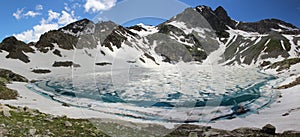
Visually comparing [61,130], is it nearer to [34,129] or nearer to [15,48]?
[34,129]

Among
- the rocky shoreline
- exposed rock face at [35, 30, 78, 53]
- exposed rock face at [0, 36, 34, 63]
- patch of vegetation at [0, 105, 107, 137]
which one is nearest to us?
patch of vegetation at [0, 105, 107, 137]

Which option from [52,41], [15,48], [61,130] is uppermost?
[52,41]

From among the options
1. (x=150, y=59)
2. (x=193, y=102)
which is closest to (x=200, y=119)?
(x=193, y=102)

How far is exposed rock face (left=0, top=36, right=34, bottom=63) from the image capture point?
396 ft

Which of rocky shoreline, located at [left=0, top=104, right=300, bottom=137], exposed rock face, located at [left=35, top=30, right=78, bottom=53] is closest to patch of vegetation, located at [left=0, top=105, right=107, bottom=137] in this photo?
rocky shoreline, located at [left=0, top=104, right=300, bottom=137]

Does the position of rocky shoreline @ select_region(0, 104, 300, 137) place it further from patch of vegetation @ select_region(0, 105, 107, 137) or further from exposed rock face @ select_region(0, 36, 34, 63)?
exposed rock face @ select_region(0, 36, 34, 63)

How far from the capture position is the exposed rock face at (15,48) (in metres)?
121

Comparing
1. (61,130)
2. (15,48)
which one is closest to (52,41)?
(15,48)

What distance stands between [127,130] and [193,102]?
16.5 m

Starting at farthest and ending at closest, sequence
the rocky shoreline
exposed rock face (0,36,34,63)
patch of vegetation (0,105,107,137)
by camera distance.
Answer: exposed rock face (0,36,34,63)
the rocky shoreline
patch of vegetation (0,105,107,137)

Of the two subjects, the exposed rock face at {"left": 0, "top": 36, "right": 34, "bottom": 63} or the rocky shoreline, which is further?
the exposed rock face at {"left": 0, "top": 36, "right": 34, "bottom": 63}

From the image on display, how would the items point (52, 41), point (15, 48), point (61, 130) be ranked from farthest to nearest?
point (52, 41) < point (15, 48) < point (61, 130)

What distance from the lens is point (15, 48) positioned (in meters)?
128

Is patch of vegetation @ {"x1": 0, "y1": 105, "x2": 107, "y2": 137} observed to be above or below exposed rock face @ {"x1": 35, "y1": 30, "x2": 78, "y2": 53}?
below
